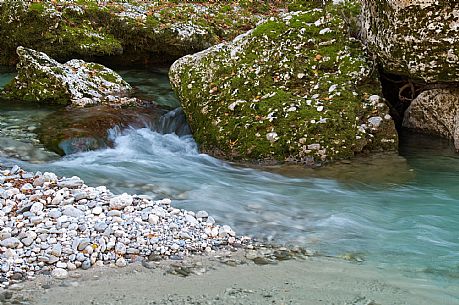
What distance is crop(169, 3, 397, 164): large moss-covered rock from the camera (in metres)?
7.80

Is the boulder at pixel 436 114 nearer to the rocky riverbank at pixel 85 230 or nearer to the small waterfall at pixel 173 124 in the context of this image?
the small waterfall at pixel 173 124

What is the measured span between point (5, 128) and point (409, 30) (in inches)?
264

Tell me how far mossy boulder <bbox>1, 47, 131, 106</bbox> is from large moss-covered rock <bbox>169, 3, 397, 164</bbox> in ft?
6.29

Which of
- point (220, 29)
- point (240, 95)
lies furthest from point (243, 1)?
point (240, 95)

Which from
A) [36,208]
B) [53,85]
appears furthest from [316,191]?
[53,85]

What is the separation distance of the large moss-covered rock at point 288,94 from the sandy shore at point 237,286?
3.21 meters

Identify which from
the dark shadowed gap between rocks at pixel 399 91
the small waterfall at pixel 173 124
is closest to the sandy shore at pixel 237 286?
the dark shadowed gap between rocks at pixel 399 91

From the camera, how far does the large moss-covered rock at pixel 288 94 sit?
7.80m

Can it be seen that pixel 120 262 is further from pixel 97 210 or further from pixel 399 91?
pixel 399 91

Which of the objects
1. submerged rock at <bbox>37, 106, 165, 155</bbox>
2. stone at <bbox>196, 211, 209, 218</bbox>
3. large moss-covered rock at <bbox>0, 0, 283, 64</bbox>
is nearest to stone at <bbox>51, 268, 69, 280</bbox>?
stone at <bbox>196, 211, 209, 218</bbox>

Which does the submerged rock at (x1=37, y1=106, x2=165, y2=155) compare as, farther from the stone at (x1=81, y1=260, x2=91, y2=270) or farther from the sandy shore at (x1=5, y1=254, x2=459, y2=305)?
the sandy shore at (x1=5, y1=254, x2=459, y2=305)

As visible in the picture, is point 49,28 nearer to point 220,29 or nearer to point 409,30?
point 220,29

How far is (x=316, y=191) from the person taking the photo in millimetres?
6930

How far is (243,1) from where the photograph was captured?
1809cm
